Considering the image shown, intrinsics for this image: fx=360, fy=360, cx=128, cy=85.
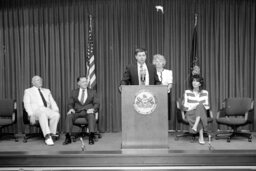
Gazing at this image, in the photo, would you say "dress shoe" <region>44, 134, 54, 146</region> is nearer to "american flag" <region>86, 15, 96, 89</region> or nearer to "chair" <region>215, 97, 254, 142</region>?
"american flag" <region>86, 15, 96, 89</region>

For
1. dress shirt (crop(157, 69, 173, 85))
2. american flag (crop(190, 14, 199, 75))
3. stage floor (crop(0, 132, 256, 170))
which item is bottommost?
stage floor (crop(0, 132, 256, 170))

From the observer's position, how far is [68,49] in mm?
7305

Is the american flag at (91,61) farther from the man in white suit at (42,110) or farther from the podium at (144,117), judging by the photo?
the podium at (144,117)

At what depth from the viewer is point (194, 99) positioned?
242 inches

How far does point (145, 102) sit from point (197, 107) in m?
1.33

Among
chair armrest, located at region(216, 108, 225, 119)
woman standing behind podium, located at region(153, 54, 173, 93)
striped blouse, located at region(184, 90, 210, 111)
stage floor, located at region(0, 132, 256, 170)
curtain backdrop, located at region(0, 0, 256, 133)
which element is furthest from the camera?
curtain backdrop, located at region(0, 0, 256, 133)

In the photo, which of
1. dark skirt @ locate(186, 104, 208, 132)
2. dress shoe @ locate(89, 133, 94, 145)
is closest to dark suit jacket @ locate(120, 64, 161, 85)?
dark skirt @ locate(186, 104, 208, 132)

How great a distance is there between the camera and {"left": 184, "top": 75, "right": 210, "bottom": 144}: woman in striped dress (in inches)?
232

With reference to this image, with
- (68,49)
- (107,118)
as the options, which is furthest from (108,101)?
(68,49)

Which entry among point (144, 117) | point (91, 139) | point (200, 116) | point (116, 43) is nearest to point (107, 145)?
point (91, 139)

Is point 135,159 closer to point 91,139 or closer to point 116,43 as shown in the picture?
point 91,139

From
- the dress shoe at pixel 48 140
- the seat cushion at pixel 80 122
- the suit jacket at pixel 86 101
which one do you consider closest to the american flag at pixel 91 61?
the suit jacket at pixel 86 101

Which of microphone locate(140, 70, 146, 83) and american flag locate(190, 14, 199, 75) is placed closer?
→ microphone locate(140, 70, 146, 83)

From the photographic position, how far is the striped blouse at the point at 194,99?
6121mm
